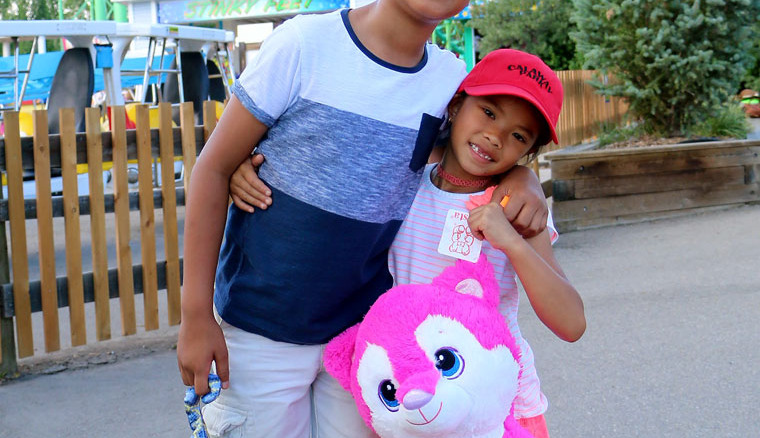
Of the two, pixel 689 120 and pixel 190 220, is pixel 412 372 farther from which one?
pixel 689 120

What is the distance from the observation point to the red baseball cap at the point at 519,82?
201cm

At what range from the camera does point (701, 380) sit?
4.13m

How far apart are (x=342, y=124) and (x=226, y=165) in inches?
10.9

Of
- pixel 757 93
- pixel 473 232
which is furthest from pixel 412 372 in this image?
pixel 757 93

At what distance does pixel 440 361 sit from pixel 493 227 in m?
0.31

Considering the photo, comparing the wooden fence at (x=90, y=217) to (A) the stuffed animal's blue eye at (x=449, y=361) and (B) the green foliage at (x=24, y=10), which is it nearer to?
(A) the stuffed animal's blue eye at (x=449, y=361)

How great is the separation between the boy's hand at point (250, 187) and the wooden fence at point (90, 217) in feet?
8.85

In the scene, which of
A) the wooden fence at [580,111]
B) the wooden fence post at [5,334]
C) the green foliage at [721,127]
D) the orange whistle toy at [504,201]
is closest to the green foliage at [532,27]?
the wooden fence at [580,111]

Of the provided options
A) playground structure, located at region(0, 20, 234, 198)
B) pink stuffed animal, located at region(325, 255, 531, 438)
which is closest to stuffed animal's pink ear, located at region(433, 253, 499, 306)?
pink stuffed animal, located at region(325, 255, 531, 438)

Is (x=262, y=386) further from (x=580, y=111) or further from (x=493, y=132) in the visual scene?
(x=580, y=111)

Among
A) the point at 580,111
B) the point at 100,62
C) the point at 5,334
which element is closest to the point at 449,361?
the point at 5,334

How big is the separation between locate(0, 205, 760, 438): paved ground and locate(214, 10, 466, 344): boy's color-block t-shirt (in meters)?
1.99

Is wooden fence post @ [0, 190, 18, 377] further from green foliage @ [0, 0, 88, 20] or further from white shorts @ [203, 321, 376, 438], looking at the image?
green foliage @ [0, 0, 88, 20]

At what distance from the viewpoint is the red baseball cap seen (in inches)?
79.0
